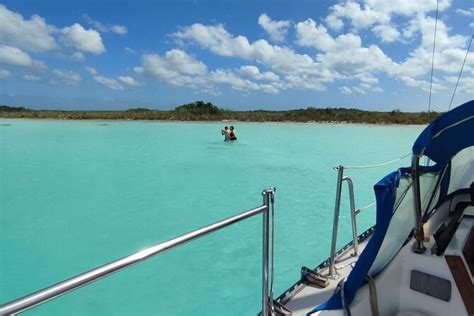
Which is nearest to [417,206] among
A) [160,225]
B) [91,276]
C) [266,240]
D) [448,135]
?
[448,135]

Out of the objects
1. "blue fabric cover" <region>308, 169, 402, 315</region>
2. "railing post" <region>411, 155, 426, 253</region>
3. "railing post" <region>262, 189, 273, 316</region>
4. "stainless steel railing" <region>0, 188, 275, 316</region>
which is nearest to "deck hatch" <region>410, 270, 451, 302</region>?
"railing post" <region>411, 155, 426, 253</region>

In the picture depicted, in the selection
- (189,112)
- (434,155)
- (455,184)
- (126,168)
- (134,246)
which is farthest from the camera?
(189,112)

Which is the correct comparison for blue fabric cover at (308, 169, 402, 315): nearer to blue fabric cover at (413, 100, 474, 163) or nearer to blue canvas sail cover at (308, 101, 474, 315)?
blue canvas sail cover at (308, 101, 474, 315)

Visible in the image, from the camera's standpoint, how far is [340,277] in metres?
2.87

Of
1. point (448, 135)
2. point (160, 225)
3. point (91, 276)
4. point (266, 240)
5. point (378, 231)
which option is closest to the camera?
point (91, 276)

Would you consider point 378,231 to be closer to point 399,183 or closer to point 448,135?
point 399,183

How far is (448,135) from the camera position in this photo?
1.92m

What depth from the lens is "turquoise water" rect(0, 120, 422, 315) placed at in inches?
167

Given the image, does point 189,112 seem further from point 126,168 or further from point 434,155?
point 434,155

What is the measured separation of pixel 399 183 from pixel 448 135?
1.40 ft

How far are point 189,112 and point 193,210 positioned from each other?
129 ft

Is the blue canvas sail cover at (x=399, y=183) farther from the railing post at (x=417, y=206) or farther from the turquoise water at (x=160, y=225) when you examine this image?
the turquoise water at (x=160, y=225)

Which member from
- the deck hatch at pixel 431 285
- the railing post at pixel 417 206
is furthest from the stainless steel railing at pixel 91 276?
the deck hatch at pixel 431 285

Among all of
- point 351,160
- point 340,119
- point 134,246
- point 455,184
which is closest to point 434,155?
point 455,184
